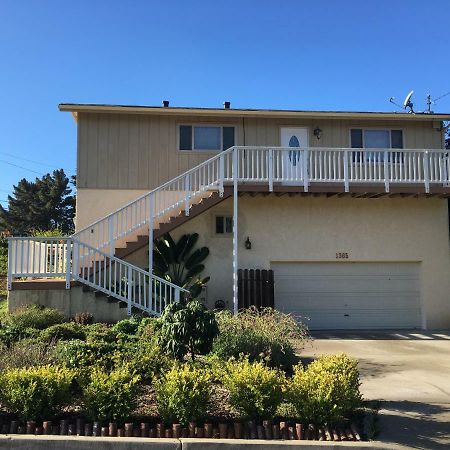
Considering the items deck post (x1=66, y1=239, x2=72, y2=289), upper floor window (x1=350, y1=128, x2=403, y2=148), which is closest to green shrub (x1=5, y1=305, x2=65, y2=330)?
deck post (x1=66, y1=239, x2=72, y2=289)

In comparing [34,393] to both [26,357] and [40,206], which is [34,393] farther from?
[40,206]

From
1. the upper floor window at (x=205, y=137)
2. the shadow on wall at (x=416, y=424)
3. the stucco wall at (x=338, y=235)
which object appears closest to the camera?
the shadow on wall at (x=416, y=424)

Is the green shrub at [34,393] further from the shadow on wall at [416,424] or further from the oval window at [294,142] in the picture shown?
the oval window at [294,142]

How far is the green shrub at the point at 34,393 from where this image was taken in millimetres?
5246

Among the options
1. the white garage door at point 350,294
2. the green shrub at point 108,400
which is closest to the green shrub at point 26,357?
the green shrub at point 108,400

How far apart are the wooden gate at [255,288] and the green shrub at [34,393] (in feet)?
27.5

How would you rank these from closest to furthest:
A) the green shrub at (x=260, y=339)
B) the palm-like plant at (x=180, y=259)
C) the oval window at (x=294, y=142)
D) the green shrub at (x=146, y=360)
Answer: the green shrub at (x=146, y=360) < the green shrub at (x=260, y=339) < the palm-like plant at (x=180, y=259) < the oval window at (x=294, y=142)

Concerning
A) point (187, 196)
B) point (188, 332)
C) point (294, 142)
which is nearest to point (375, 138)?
point (294, 142)

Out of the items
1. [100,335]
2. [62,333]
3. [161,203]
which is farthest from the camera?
[161,203]

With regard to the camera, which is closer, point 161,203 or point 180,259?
point 161,203

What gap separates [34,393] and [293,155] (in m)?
11.3

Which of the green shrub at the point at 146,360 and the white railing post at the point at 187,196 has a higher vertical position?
the white railing post at the point at 187,196

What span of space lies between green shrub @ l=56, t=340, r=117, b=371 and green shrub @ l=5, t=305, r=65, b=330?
2934 mm

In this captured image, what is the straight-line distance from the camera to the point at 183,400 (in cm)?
521
